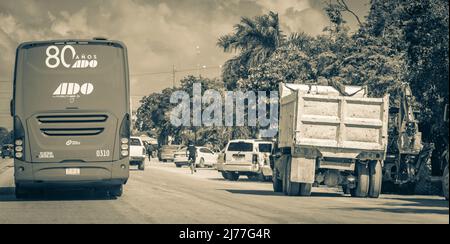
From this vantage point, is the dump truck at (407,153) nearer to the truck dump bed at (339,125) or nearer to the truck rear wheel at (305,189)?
the truck dump bed at (339,125)

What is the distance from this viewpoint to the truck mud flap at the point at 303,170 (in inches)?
974

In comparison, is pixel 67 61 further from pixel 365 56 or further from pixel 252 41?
pixel 252 41

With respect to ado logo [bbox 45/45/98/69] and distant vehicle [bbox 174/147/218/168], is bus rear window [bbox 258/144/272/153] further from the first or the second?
distant vehicle [bbox 174/147/218/168]

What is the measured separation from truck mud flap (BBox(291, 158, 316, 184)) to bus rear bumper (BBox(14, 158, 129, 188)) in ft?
18.2

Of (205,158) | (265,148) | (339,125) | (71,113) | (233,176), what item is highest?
(71,113)

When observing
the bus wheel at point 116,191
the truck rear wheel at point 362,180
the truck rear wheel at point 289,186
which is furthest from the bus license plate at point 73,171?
the truck rear wheel at point 362,180

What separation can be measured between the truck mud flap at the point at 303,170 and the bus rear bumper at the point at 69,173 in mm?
5545

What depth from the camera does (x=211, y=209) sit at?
1906 centimetres

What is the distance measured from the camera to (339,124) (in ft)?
81.6

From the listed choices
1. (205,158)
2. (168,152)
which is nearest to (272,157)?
(205,158)

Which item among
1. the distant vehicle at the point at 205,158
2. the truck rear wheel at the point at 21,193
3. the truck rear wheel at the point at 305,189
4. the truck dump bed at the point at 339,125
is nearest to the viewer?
the truck rear wheel at the point at 21,193

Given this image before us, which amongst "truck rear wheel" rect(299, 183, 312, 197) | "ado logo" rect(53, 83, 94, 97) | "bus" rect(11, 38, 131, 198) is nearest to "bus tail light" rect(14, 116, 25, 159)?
"bus" rect(11, 38, 131, 198)

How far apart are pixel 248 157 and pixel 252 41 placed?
82.1 ft
